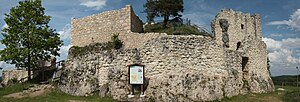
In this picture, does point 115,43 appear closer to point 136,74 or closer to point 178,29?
point 136,74

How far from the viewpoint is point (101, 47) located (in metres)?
24.3

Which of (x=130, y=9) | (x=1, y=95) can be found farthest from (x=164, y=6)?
(x=1, y=95)

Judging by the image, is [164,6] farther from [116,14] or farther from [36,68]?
[36,68]

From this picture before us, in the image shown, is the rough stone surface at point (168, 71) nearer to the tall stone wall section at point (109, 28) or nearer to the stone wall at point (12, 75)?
the tall stone wall section at point (109, 28)

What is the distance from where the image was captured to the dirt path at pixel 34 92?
22.1 meters

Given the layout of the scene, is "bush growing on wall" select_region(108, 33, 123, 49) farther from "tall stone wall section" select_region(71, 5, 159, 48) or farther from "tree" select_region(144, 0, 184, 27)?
"tree" select_region(144, 0, 184, 27)

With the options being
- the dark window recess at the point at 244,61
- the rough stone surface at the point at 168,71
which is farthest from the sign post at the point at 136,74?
the dark window recess at the point at 244,61

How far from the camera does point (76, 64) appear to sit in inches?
920

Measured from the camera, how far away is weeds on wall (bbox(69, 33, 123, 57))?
23.8 metres

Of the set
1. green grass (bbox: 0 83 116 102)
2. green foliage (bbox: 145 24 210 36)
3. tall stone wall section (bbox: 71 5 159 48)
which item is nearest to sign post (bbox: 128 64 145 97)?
green grass (bbox: 0 83 116 102)

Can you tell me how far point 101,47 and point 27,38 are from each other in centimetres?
638

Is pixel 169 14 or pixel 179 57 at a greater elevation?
pixel 169 14

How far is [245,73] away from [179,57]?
25.0ft

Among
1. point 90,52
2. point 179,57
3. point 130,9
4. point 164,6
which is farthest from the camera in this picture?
point 164,6
